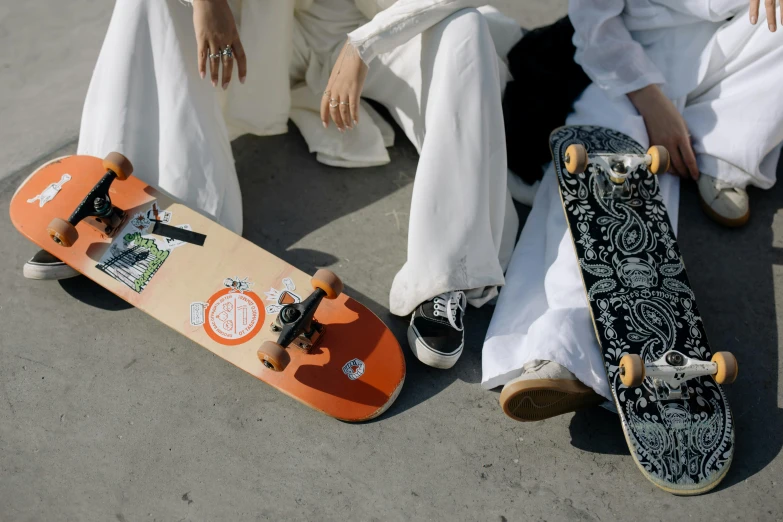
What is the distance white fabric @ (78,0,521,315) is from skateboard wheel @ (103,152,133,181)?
0.35ft

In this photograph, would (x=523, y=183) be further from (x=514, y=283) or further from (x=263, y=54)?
(x=263, y=54)

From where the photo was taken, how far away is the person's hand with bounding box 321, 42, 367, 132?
7.63ft

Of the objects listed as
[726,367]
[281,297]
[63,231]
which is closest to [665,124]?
[726,367]

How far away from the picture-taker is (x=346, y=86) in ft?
7.67

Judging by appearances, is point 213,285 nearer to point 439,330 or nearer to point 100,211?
point 100,211

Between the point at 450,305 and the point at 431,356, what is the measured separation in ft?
0.59

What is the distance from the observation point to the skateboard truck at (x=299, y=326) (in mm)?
2043

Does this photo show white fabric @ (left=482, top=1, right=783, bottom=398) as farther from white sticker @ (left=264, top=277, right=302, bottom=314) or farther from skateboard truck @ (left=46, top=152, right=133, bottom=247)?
skateboard truck @ (left=46, top=152, right=133, bottom=247)

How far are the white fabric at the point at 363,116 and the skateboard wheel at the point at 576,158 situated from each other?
253 millimetres

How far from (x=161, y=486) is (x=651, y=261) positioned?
5.63ft

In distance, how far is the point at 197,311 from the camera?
7.54 feet

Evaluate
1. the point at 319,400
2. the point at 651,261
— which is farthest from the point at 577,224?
the point at 319,400

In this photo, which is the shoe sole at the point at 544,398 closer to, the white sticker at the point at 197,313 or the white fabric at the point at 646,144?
the white fabric at the point at 646,144

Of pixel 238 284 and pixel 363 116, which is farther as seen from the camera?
pixel 363 116
